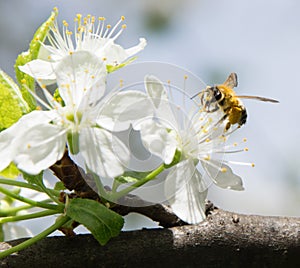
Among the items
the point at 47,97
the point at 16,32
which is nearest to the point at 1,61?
the point at 16,32

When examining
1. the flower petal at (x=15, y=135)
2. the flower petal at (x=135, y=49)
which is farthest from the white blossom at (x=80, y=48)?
the flower petal at (x=15, y=135)

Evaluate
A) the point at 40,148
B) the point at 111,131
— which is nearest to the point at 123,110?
the point at 111,131

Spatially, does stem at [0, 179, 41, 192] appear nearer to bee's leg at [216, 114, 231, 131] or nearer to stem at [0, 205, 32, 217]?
stem at [0, 205, 32, 217]

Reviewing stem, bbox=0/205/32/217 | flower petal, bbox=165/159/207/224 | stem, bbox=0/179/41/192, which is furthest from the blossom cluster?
stem, bbox=0/205/32/217

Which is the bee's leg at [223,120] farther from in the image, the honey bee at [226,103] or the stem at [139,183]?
the stem at [139,183]

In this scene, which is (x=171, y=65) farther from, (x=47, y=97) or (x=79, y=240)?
(x=79, y=240)

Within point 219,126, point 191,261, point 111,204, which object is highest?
point 219,126
